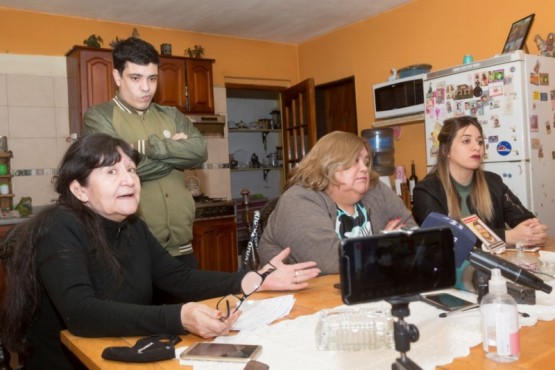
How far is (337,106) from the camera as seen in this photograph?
18.6 ft

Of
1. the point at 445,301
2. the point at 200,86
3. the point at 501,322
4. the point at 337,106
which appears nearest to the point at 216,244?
the point at 200,86

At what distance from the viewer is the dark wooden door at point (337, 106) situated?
17.9 ft

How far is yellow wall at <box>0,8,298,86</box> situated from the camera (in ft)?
14.2

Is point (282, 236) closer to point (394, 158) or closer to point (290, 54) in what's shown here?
point (394, 158)

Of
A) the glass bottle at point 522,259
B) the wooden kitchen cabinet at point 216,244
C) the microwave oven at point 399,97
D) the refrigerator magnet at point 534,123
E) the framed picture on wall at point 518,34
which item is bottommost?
the wooden kitchen cabinet at point 216,244

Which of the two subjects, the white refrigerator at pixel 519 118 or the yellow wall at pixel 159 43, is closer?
the white refrigerator at pixel 519 118

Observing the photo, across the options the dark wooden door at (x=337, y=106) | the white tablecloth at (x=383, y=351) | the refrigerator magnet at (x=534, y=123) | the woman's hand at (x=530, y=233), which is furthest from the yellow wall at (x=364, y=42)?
the white tablecloth at (x=383, y=351)

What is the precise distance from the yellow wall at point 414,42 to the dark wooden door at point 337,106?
108mm

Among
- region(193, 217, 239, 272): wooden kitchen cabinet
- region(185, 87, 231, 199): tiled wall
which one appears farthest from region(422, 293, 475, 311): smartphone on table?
region(185, 87, 231, 199): tiled wall

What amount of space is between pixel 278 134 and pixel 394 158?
2.43 metres

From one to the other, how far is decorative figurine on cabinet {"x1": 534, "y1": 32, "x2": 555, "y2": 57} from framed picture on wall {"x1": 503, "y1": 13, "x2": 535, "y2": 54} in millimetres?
121

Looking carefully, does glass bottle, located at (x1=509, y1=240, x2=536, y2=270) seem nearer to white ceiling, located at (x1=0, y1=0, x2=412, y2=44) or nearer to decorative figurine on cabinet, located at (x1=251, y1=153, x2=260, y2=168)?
white ceiling, located at (x1=0, y1=0, x2=412, y2=44)

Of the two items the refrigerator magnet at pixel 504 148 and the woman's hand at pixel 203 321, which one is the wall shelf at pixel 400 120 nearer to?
the refrigerator magnet at pixel 504 148

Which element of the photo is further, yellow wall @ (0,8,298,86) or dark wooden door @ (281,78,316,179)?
dark wooden door @ (281,78,316,179)
